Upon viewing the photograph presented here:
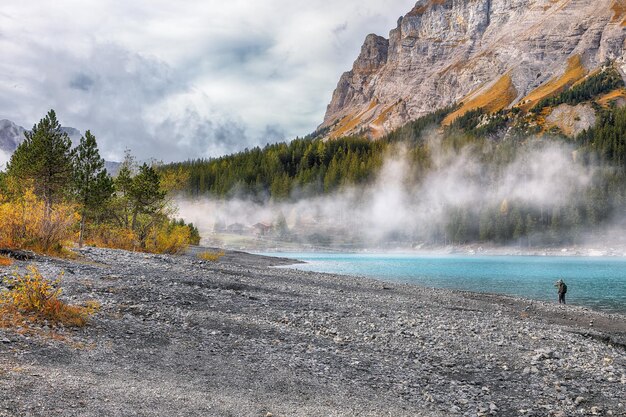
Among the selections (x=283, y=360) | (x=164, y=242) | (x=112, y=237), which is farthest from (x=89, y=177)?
(x=283, y=360)

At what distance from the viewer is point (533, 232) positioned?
550 feet

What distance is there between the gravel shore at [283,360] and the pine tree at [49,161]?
27346 mm

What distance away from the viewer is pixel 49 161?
4819cm

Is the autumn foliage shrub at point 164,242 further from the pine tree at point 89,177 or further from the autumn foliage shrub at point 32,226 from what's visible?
the autumn foliage shrub at point 32,226

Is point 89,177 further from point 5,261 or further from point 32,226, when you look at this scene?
point 5,261

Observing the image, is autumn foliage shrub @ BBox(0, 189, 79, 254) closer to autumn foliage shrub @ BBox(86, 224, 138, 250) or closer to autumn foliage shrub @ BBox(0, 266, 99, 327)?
autumn foliage shrub @ BBox(0, 266, 99, 327)

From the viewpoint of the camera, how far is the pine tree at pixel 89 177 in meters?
53.3

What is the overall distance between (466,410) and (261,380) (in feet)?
19.4

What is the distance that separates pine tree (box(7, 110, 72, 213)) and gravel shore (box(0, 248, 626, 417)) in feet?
89.7

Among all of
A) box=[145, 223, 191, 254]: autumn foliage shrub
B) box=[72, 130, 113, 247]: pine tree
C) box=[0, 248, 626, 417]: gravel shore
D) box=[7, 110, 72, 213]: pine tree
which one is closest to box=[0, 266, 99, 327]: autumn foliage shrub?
box=[0, 248, 626, 417]: gravel shore

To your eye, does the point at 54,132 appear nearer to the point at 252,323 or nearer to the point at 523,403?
the point at 252,323

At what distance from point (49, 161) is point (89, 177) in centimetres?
600

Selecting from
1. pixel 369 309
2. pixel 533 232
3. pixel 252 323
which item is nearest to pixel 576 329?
pixel 369 309

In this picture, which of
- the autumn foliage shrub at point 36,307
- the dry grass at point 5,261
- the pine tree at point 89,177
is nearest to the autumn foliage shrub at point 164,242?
the pine tree at point 89,177
